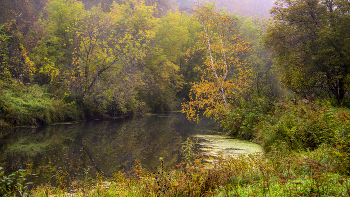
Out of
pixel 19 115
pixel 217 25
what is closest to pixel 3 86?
pixel 19 115

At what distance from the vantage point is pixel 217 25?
17500mm

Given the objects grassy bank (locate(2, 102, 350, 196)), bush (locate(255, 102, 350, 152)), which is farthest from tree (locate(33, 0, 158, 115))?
grassy bank (locate(2, 102, 350, 196))

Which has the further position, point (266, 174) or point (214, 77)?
point (214, 77)

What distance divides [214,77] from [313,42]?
6.30 m

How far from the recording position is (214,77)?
56.8 ft

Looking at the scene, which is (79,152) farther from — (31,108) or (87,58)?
(87,58)

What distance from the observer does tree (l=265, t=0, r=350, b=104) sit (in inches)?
484

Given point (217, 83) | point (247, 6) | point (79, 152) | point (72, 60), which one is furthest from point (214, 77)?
point (247, 6)

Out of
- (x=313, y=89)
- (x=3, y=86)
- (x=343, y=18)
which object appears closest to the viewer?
(x=343, y=18)

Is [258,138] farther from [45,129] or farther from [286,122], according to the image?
[45,129]

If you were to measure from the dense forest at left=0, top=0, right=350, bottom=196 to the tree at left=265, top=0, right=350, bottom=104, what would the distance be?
2.1 inches

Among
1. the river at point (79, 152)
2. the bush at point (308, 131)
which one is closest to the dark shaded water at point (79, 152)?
the river at point (79, 152)

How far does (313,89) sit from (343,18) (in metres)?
4.24

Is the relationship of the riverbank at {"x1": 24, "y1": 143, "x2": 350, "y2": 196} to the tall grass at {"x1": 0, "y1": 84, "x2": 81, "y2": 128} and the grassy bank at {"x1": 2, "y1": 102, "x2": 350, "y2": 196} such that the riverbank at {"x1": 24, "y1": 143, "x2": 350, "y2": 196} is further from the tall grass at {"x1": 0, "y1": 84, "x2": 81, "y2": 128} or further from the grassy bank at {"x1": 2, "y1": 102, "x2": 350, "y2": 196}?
the tall grass at {"x1": 0, "y1": 84, "x2": 81, "y2": 128}
